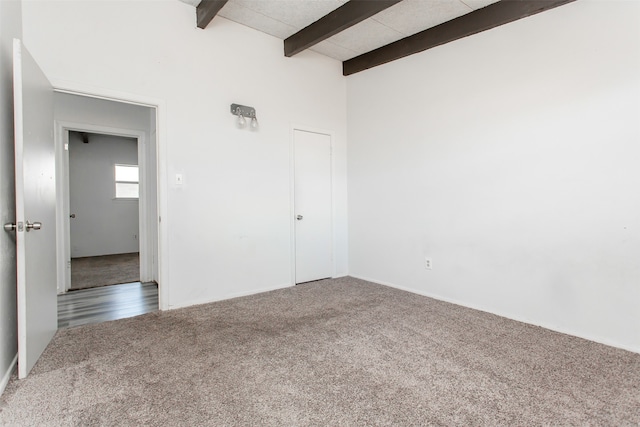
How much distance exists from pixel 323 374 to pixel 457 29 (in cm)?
332

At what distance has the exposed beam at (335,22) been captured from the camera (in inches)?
111

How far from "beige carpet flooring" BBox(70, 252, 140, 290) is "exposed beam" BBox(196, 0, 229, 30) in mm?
3475

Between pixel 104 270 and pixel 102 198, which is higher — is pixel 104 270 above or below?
below

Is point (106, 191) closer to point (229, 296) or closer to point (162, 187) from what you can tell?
point (162, 187)

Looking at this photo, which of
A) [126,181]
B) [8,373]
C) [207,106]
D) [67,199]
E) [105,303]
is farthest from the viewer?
[126,181]

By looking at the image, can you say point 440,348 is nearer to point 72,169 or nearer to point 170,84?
point 170,84

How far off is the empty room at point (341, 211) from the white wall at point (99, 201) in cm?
324

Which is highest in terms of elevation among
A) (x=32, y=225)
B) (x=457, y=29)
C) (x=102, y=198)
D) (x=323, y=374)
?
(x=457, y=29)

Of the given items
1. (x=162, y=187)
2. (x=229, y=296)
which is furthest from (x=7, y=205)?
(x=229, y=296)

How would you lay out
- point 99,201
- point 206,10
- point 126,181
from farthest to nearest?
point 126,181, point 99,201, point 206,10

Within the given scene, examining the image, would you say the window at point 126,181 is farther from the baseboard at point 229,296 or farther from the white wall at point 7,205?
the white wall at point 7,205

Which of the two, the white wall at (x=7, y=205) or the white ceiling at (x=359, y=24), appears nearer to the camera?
the white wall at (x=7, y=205)

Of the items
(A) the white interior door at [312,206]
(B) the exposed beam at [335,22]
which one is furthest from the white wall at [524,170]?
(B) the exposed beam at [335,22]

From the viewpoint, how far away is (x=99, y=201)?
22.5 feet
